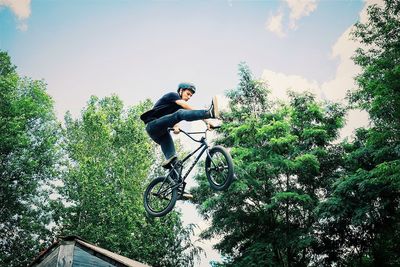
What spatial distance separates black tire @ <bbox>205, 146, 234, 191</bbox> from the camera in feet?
17.3

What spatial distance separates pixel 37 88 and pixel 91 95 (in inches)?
183

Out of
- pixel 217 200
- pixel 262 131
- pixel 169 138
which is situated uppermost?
pixel 262 131

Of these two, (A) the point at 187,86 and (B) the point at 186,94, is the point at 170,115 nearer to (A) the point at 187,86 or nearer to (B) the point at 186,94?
(B) the point at 186,94

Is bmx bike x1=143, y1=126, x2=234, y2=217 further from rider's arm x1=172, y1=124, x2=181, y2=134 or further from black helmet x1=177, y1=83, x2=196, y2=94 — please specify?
black helmet x1=177, y1=83, x2=196, y2=94

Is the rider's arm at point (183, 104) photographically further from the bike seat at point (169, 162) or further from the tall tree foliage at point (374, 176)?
the tall tree foliage at point (374, 176)

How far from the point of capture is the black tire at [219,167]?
5277 mm

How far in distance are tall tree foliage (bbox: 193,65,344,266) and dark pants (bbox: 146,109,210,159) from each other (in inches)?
477

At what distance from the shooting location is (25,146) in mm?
27016

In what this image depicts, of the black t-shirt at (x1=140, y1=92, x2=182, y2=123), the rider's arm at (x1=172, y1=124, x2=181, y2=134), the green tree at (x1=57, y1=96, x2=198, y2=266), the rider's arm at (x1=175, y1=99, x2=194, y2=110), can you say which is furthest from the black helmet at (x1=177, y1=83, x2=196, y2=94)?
the green tree at (x1=57, y1=96, x2=198, y2=266)

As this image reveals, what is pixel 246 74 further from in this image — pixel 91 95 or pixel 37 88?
pixel 37 88

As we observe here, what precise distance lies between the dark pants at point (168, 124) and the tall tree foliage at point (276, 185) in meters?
12.1

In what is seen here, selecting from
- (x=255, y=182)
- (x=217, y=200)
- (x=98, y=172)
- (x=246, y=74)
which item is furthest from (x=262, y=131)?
(x=98, y=172)

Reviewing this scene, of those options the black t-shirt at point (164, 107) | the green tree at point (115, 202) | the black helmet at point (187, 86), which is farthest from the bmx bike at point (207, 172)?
the green tree at point (115, 202)

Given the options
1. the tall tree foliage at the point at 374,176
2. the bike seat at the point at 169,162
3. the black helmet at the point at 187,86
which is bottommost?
the bike seat at the point at 169,162
